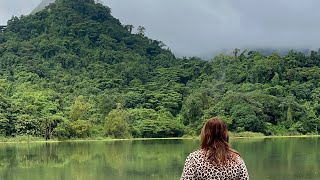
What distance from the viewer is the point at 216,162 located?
3256 mm

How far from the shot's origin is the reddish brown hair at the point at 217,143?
3258 millimetres

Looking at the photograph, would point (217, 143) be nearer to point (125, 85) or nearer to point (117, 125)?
point (117, 125)

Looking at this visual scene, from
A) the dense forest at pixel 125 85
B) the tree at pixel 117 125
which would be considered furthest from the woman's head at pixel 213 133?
the tree at pixel 117 125

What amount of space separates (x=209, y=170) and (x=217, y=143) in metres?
0.19

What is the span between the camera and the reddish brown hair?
3258 millimetres

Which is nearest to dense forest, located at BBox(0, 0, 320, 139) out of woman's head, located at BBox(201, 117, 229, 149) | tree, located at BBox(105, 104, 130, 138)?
tree, located at BBox(105, 104, 130, 138)

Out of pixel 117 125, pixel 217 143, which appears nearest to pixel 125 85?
pixel 117 125

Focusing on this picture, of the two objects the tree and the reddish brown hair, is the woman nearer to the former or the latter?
the reddish brown hair

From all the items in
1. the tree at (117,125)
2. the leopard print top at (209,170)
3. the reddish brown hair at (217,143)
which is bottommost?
the tree at (117,125)

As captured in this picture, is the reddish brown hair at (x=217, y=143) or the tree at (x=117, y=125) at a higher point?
the reddish brown hair at (x=217, y=143)

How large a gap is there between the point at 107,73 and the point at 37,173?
171ft

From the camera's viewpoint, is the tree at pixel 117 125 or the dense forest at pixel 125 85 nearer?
the tree at pixel 117 125

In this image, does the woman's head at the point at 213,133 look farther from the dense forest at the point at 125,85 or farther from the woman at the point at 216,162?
the dense forest at the point at 125,85

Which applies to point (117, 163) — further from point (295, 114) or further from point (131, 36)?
point (131, 36)
